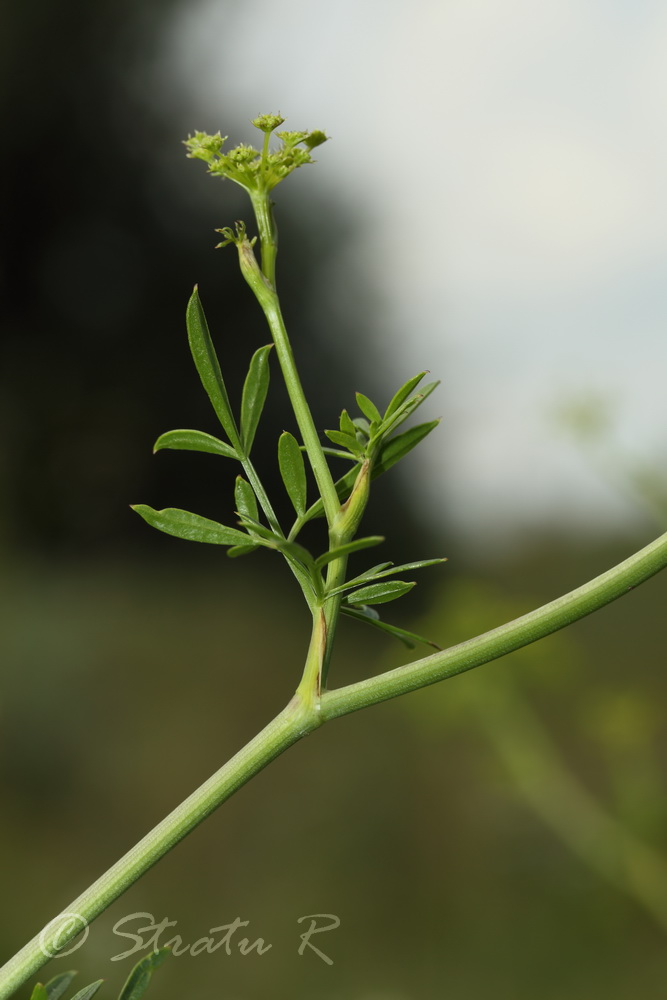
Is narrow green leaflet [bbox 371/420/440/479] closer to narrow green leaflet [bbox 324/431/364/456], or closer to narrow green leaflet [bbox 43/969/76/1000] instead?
narrow green leaflet [bbox 324/431/364/456]

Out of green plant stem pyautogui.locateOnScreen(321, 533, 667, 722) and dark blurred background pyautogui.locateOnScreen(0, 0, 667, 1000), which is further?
dark blurred background pyautogui.locateOnScreen(0, 0, 667, 1000)

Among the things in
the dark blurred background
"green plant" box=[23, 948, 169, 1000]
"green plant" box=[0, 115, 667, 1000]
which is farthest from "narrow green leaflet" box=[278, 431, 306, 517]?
the dark blurred background

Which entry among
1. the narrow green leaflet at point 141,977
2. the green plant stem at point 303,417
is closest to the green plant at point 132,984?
the narrow green leaflet at point 141,977

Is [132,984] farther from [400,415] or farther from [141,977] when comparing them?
[400,415]

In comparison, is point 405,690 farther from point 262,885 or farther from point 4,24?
point 4,24

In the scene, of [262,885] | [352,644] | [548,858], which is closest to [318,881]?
[262,885]

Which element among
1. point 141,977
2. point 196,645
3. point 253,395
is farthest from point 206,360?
point 196,645
